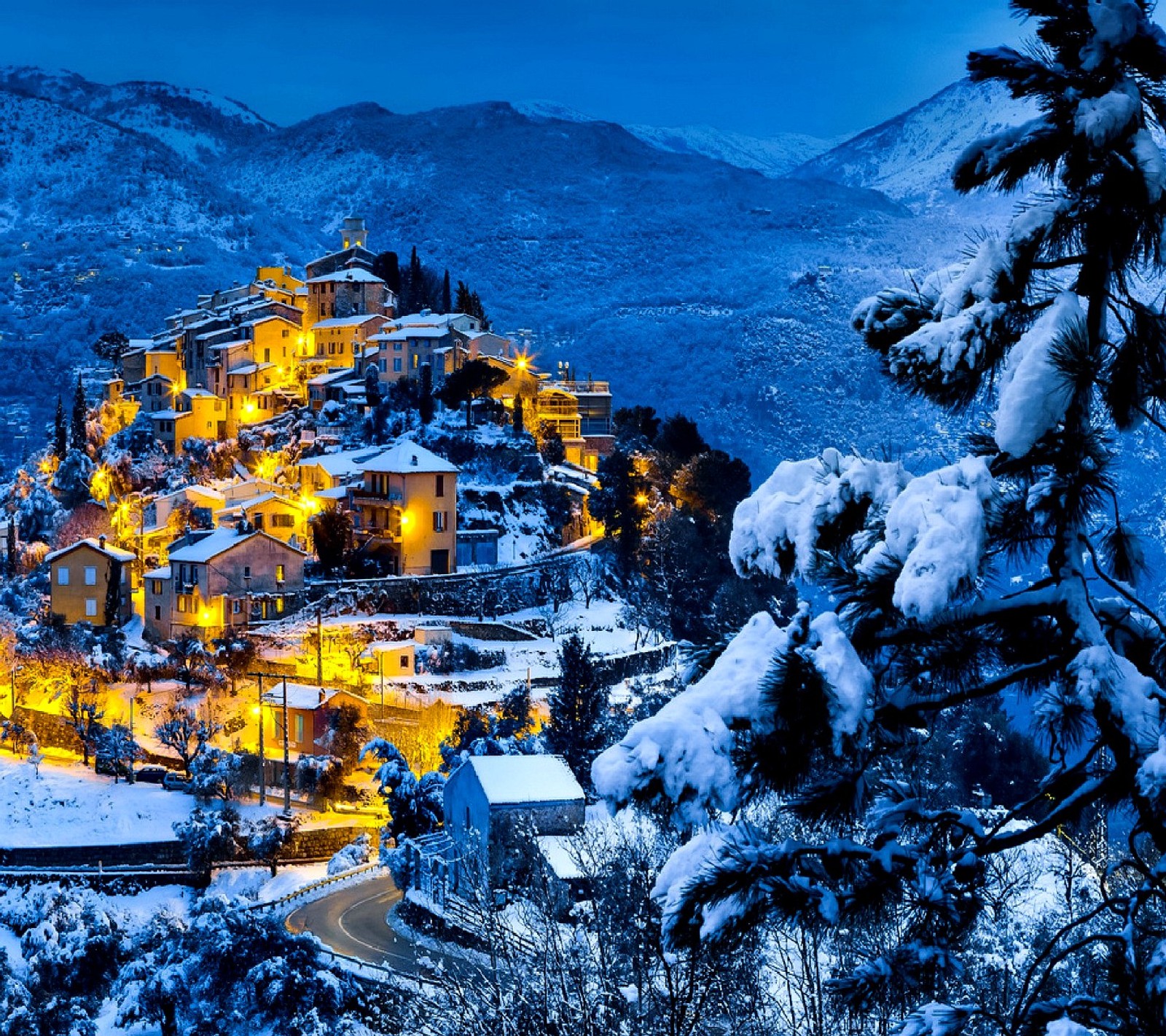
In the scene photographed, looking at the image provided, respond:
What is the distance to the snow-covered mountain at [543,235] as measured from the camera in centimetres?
8119

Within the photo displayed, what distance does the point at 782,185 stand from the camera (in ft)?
414

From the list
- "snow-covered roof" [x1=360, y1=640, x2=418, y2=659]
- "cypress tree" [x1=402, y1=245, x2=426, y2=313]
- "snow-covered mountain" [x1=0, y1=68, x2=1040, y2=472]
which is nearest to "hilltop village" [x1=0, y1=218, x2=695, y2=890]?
"snow-covered roof" [x1=360, y1=640, x2=418, y2=659]

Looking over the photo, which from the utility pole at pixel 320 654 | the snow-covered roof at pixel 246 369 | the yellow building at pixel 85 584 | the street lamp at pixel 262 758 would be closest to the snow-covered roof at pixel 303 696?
the street lamp at pixel 262 758

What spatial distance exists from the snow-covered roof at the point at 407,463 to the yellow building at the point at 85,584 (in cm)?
738

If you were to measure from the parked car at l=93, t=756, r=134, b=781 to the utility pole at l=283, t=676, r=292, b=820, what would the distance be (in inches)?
143

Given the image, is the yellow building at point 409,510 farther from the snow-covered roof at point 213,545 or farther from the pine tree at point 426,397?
the pine tree at point 426,397

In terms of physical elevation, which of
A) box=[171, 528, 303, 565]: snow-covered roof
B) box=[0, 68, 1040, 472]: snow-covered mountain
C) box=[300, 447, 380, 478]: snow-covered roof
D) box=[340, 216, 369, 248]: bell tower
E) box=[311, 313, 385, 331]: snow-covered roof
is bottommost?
box=[171, 528, 303, 565]: snow-covered roof

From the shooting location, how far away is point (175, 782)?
3244 centimetres

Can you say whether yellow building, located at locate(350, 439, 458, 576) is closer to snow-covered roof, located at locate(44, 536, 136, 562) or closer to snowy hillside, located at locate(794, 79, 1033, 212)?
snow-covered roof, located at locate(44, 536, 136, 562)

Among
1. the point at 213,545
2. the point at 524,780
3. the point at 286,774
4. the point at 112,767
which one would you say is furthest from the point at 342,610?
the point at 524,780

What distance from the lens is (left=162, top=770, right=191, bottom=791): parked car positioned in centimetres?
3222

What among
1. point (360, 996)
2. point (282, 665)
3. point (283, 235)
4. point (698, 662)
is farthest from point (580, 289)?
point (698, 662)

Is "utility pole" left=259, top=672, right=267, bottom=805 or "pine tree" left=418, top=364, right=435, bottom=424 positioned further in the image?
"pine tree" left=418, top=364, right=435, bottom=424

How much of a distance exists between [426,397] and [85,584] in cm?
1164
